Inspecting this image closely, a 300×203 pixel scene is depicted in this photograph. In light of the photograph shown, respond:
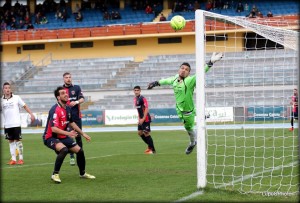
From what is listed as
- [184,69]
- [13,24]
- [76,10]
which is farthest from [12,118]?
[13,24]

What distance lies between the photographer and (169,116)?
124 ft

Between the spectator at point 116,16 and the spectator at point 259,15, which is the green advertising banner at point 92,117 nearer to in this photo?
the spectator at point 116,16

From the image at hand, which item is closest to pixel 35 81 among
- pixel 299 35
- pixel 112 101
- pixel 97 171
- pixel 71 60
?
pixel 71 60

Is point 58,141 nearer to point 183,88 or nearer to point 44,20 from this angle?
point 183,88

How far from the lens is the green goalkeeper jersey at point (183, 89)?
12602mm

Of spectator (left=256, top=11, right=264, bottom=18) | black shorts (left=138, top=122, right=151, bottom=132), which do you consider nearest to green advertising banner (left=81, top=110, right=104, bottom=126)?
spectator (left=256, top=11, right=264, bottom=18)

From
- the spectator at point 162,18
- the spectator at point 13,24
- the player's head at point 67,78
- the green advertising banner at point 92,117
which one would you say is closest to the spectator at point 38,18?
the spectator at point 13,24

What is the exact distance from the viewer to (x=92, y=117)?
38875 millimetres

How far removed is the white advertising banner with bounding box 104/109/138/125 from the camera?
37.0 meters

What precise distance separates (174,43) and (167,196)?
134 ft

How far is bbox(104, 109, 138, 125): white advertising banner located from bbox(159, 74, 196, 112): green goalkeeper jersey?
23.9m

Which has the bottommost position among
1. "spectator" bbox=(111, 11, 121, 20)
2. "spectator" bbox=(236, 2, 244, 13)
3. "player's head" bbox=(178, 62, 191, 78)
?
"player's head" bbox=(178, 62, 191, 78)

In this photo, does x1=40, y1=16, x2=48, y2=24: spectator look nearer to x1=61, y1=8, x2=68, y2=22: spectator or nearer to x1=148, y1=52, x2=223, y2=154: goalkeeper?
x1=61, y1=8, x2=68, y2=22: spectator

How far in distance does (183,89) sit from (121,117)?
2478cm
